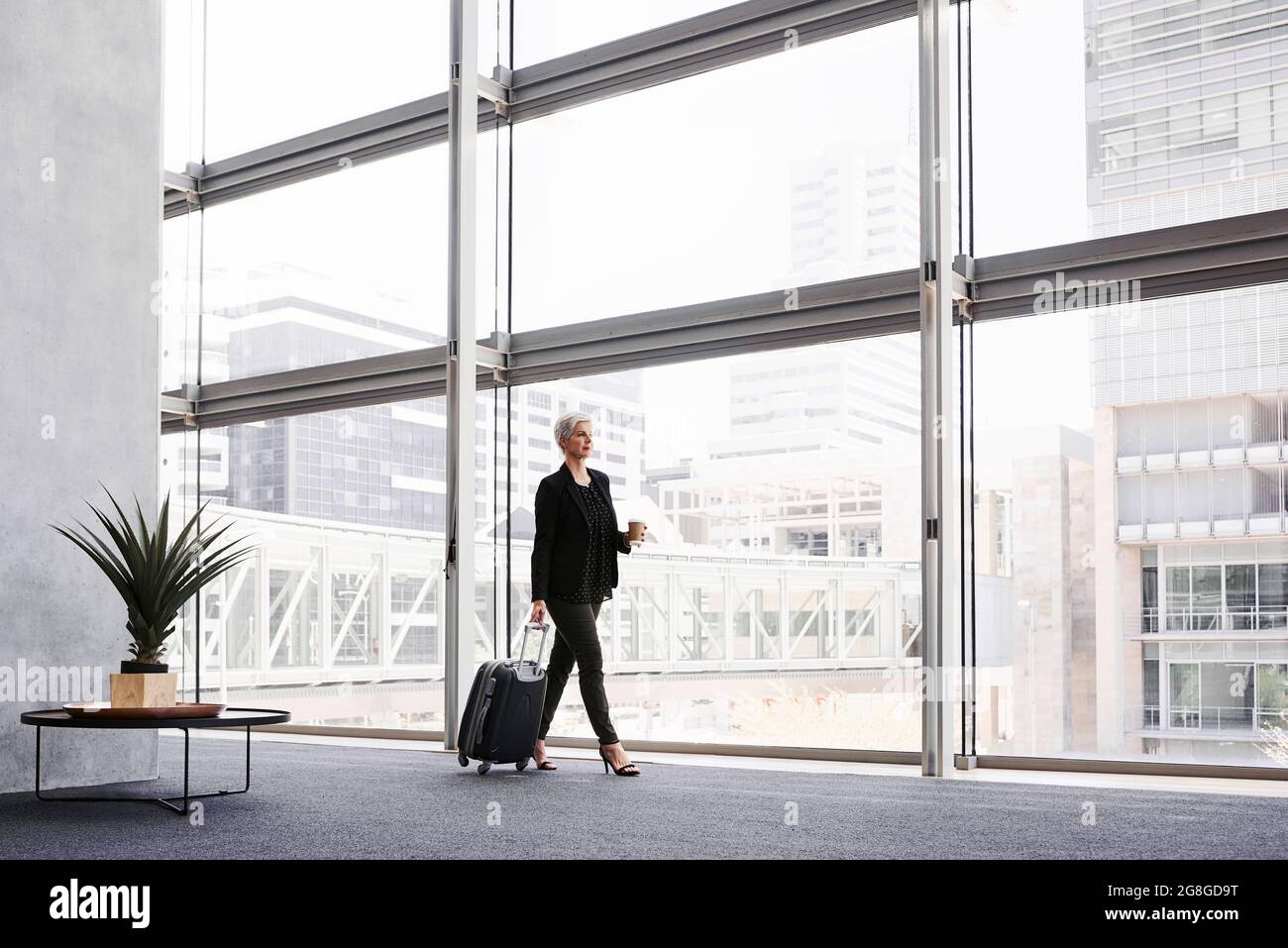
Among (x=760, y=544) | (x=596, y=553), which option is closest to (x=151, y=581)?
(x=596, y=553)

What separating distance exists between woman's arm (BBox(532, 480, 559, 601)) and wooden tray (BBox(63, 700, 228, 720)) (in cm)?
126

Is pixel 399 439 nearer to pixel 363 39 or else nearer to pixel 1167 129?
pixel 363 39

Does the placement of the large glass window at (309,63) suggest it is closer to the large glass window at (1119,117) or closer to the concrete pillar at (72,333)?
the concrete pillar at (72,333)

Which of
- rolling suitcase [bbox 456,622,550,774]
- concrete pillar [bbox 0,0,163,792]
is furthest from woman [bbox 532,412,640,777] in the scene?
concrete pillar [bbox 0,0,163,792]

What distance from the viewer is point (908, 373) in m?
5.38

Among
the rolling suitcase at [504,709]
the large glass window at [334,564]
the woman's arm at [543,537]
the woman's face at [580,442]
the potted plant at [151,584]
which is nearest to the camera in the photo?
the potted plant at [151,584]

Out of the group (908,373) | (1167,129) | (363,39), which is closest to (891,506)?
(908,373)

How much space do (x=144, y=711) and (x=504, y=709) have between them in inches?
52.5

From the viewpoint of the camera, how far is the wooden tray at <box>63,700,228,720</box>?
361cm

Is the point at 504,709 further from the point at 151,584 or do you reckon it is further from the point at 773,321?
the point at 773,321

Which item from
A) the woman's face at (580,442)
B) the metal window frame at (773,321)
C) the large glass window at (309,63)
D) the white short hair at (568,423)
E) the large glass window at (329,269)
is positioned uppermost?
the large glass window at (309,63)

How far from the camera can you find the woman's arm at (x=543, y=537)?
4672mm

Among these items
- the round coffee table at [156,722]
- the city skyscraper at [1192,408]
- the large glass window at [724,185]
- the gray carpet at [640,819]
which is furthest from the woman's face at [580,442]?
the city skyscraper at [1192,408]

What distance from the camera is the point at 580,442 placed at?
4.83 metres
